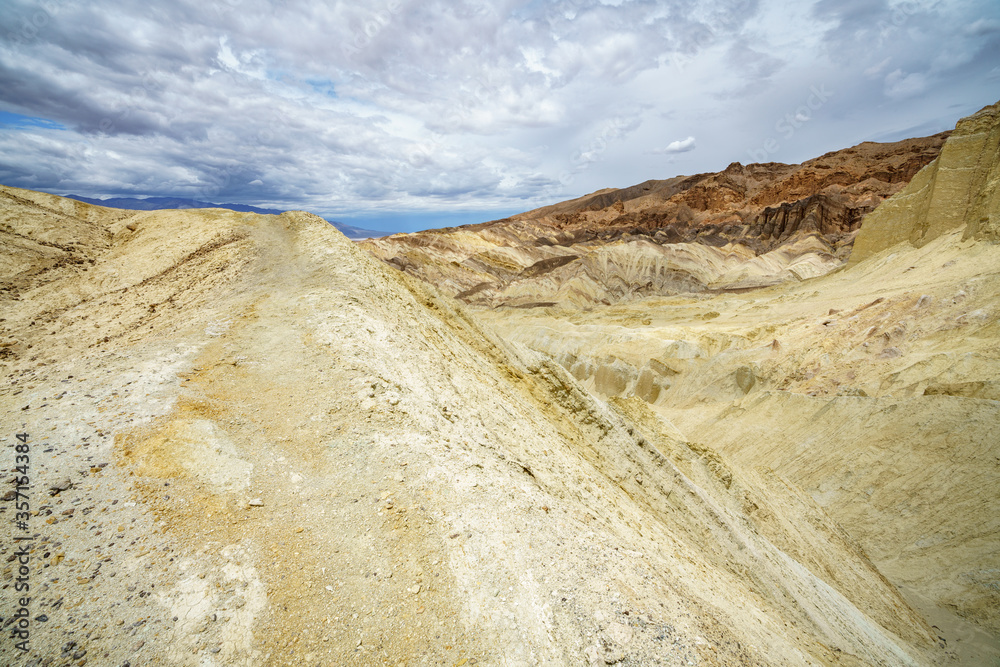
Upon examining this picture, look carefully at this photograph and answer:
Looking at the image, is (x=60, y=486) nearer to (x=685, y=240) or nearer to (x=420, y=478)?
(x=420, y=478)

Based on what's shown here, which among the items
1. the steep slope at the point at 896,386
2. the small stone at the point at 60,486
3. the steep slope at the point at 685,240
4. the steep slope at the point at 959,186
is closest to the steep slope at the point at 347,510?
the small stone at the point at 60,486

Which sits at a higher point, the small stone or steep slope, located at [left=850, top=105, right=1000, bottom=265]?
steep slope, located at [left=850, top=105, right=1000, bottom=265]

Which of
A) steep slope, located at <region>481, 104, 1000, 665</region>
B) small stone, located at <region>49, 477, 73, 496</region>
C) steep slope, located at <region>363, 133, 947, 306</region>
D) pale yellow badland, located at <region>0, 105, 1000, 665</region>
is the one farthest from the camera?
steep slope, located at <region>363, 133, 947, 306</region>

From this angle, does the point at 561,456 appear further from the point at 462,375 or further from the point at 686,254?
the point at 686,254

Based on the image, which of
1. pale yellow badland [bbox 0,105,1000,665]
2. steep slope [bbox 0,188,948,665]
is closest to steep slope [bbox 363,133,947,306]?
pale yellow badland [bbox 0,105,1000,665]

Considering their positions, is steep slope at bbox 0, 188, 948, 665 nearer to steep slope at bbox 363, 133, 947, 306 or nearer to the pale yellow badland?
the pale yellow badland

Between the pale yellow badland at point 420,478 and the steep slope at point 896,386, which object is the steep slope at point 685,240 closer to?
the steep slope at point 896,386

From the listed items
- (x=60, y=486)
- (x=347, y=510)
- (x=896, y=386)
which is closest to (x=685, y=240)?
(x=896, y=386)
